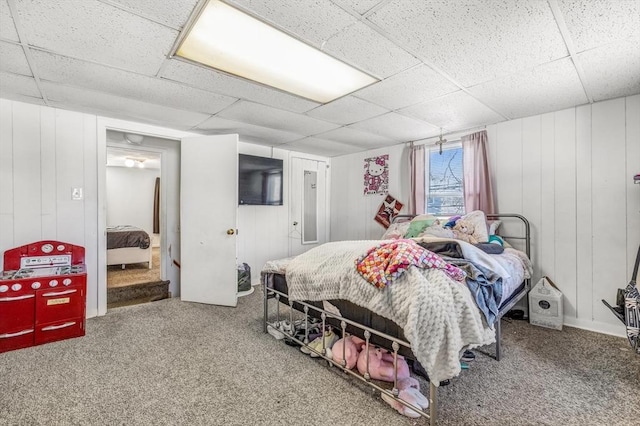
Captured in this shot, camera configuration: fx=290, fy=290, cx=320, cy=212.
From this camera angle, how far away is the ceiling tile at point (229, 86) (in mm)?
2186

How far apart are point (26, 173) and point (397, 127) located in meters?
3.96

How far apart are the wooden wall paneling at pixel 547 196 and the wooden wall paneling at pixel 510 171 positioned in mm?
200

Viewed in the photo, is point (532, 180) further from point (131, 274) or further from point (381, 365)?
point (131, 274)

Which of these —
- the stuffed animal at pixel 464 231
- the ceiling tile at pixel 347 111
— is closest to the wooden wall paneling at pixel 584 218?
the stuffed animal at pixel 464 231

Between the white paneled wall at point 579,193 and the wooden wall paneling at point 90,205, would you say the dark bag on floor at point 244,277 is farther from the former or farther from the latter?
the white paneled wall at point 579,193

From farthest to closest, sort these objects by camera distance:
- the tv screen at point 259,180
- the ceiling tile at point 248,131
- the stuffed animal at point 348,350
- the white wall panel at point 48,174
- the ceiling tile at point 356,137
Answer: the tv screen at point 259,180 < the ceiling tile at point 356,137 < the ceiling tile at point 248,131 < the white wall panel at point 48,174 < the stuffed animal at point 348,350

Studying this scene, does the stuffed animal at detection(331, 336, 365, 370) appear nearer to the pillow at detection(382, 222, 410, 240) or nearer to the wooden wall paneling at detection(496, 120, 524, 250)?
the pillow at detection(382, 222, 410, 240)

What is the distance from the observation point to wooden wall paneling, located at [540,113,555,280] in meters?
3.09

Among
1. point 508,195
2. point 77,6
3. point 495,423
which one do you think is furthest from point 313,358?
point 508,195

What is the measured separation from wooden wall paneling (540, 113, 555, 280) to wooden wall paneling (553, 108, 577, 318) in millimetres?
29

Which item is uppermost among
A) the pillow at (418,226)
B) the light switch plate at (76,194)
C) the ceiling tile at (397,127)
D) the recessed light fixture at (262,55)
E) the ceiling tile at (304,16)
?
the recessed light fixture at (262,55)

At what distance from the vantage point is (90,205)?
318 cm

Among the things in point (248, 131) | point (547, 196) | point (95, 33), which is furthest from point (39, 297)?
point (547, 196)

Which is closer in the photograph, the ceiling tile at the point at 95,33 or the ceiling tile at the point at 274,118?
the ceiling tile at the point at 95,33
